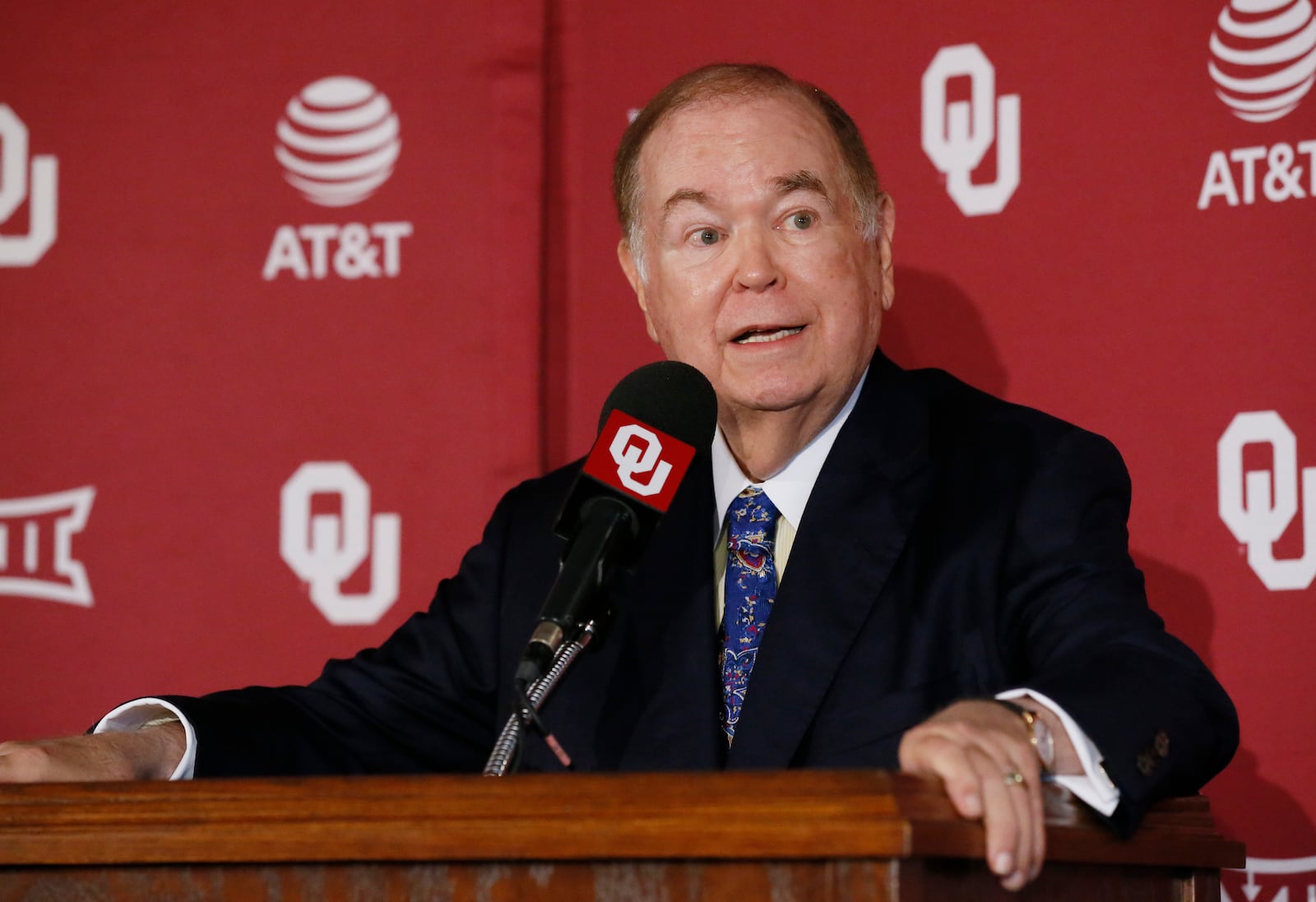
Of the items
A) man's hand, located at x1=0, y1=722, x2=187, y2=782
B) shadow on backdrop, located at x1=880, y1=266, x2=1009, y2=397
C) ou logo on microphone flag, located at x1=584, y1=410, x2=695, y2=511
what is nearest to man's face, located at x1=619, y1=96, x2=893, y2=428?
shadow on backdrop, located at x1=880, y1=266, x2=1009, y2=397

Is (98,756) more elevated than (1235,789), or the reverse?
(98,756)

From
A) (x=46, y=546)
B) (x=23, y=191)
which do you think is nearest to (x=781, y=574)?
(x=46, y=546)

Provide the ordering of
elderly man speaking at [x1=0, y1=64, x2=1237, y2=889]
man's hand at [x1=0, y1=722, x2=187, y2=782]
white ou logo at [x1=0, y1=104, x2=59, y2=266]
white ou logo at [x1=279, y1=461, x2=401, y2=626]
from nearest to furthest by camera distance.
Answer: man's hand at [x1=0, y1=722, x2=187, y2=782] → elderly man speaking at [x1=0, y1=64, x2=1237, y2=889] → white ou logo at [x1=279, y1=461, x2=401, y2=626] → white ou logo at [x1=0, y1=104, x2=59, y2=266]

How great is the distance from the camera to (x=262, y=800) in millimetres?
954

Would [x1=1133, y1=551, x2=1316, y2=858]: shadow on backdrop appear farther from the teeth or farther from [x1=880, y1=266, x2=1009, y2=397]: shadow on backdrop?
the teeth

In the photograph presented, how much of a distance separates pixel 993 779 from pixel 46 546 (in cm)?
197

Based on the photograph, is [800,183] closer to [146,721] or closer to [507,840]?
[146,721]

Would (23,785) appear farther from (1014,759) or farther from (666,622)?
(666,622)

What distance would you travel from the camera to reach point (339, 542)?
2461mm

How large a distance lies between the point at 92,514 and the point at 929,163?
4.68 ft

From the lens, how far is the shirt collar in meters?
1.79

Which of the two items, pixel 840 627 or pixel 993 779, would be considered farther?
pixel 840 627

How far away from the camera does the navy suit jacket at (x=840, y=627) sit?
1533mm

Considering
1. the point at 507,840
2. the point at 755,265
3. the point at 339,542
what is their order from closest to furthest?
1. the point at 507,840
2. the point at 755,265
3. the point at 339,542
